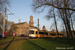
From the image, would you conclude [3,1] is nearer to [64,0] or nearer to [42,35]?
[64,0]

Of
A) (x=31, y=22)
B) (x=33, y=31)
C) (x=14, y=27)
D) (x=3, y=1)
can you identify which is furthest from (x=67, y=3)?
(x=31, y=22)

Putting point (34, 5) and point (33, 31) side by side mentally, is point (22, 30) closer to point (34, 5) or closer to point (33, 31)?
point (33, 31)

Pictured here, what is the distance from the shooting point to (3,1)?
15.2 metres

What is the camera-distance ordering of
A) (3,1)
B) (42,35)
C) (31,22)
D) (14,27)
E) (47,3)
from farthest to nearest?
(31,22), (14,27), (42,35), (3,1), (47,3)

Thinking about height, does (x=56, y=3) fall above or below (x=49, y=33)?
above

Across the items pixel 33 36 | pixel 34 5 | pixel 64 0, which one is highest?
pixel 64 0

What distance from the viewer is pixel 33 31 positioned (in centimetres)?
3275

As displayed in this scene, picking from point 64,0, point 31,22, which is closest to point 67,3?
point 64,0

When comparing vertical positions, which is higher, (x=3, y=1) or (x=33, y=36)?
(x=3, y=1)

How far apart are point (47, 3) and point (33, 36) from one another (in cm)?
2220

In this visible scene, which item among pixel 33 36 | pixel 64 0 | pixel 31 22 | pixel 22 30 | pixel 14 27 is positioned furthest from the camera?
pixel 31 22

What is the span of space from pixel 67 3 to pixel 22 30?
75210 mm

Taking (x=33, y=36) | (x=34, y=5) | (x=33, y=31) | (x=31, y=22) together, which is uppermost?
(x=31, y=22)

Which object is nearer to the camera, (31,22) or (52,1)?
(52,1)
